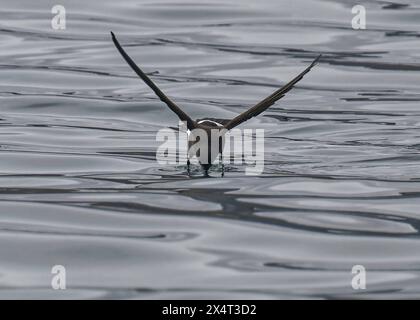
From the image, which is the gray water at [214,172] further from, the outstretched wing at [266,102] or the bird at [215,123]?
the outstretched wing at [266,102]

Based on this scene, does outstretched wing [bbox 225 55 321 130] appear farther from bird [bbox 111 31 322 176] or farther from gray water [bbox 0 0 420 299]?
gray water [bbox 0 0 420 299]

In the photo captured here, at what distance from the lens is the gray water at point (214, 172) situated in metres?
9.26

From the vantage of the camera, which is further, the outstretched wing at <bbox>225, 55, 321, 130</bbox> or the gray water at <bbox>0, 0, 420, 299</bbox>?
the outstretched wing at <bbox>225, 55, 321, 130</bbox>

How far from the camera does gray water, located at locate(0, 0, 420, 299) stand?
9258 millimetres

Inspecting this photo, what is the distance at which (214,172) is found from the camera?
12.2 m

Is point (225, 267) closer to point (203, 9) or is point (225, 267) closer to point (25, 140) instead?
point (25, 140)

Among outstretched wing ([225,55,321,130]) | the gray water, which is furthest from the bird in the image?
the gray water

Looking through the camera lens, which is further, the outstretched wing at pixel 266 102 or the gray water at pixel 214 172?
the outstretched wing at pixel 266 102

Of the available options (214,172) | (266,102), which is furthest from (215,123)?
(214,172)

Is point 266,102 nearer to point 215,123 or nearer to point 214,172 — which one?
point 215,123

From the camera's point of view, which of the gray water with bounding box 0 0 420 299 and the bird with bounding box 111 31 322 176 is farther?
the bird with bounding box 111 31 322 176

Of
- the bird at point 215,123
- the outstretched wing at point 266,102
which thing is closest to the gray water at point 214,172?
the bird at point 215,123
